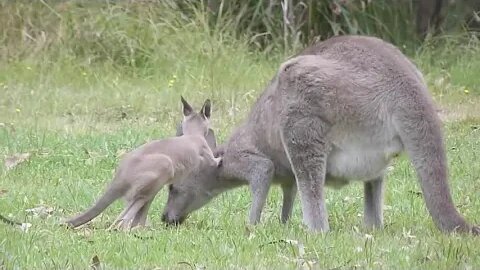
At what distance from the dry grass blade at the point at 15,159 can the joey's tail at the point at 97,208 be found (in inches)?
87.2

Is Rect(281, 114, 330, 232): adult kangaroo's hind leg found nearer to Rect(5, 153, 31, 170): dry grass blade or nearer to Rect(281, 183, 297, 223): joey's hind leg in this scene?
Rect(281, 183, 297, 223): joey's hind leg

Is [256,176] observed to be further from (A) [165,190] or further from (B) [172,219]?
(A) [165,190]

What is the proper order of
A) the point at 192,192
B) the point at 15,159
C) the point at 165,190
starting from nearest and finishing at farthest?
the point at 192,192 → the point at 165,190 → the point at 15,159

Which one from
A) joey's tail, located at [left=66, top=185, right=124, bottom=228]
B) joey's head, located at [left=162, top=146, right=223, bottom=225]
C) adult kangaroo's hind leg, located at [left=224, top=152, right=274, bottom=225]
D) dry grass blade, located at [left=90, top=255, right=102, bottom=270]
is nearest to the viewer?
dry grass blade, located at [left=90, top=255, right=102, bottom=270]

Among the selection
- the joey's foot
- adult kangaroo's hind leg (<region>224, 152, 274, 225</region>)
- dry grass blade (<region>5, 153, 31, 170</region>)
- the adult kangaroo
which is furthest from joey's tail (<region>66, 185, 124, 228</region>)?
dry grass blade (<region>5, 153, 31, 170</region>)

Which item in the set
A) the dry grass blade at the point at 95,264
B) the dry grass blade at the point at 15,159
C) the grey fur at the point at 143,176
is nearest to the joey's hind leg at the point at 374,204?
the grey fur at the point at 143,176

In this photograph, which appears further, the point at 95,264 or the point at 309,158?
the point at 309,158

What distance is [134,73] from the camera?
13203 mm

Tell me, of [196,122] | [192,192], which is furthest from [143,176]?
[196,122]

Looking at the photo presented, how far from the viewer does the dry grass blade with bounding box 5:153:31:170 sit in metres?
8.29

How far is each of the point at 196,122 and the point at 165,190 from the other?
55cm

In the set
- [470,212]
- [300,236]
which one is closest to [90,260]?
[300,236]

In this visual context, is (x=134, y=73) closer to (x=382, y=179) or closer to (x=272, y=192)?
(x=272, y=192)

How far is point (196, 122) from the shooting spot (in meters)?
7.40
